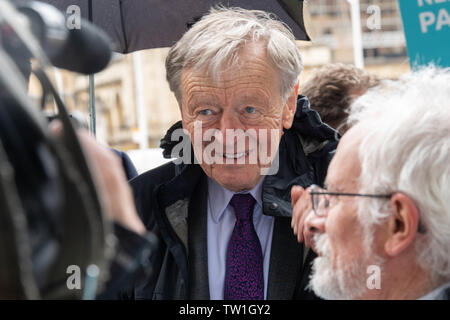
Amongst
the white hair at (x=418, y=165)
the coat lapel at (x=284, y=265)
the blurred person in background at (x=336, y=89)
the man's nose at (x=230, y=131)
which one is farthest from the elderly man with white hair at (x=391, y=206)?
the blurred person in background at (x=336, y=89)

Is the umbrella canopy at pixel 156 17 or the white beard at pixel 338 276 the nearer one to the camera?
the white beard at pixel 338 276

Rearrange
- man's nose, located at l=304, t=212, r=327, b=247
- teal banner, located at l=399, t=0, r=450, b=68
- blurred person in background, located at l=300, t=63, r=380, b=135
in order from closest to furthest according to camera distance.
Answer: man's nose, located at l=304, t=212, r=327, b=247
teal banner, located at l=399, t=0, r=450, b=68
blurred person in background, located at l=300, t=63, r=380, b=135

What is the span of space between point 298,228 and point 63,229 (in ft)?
3.82

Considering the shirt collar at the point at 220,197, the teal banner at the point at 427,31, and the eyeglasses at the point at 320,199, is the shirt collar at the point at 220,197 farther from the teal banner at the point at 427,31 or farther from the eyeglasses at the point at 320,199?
the teal banner at the point at 427,31

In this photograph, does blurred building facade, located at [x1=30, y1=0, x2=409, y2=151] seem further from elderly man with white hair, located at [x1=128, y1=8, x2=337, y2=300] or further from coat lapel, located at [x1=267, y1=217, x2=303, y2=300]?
coat lapel, located at [x1=267, y1=217, x2=303, y2=300]

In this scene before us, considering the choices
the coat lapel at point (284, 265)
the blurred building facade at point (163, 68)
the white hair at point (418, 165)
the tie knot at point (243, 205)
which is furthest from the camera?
the blurred building facade at point (163, 68)

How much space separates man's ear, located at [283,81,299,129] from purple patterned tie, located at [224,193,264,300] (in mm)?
338

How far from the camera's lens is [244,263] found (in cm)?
196

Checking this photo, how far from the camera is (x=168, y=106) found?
20.0 m

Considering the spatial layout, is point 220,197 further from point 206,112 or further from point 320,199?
point 320,199

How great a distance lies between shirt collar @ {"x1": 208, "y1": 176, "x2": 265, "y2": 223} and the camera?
209 cm

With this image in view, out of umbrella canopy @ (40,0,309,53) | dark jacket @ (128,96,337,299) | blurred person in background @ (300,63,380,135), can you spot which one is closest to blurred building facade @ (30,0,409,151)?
umbrella canopy @ (40,0,309,53)

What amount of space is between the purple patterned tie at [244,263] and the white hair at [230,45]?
0.45 meters

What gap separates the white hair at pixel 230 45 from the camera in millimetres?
2115
